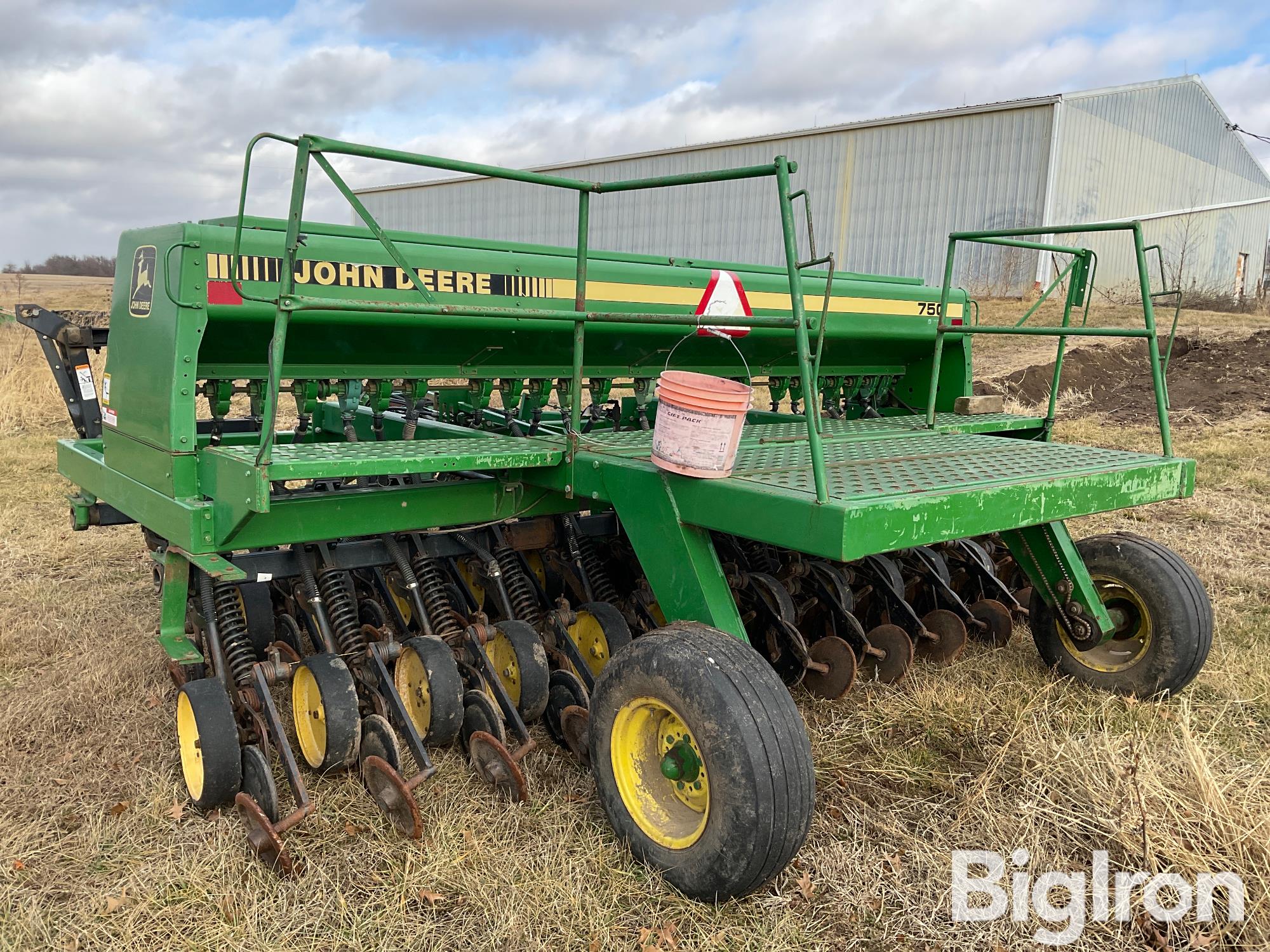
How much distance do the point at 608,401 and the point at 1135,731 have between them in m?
2.74

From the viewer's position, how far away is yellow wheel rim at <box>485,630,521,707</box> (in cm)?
324

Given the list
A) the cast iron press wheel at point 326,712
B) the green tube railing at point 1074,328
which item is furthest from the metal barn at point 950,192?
the cast iron press wheel at point 326,712

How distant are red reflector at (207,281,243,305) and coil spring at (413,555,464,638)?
3.82 ft

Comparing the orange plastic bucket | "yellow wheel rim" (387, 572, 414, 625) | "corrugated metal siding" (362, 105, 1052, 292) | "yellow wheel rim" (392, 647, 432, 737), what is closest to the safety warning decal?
"yellow wheel rim" (387, 572, 414, 625)

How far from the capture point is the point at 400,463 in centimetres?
272

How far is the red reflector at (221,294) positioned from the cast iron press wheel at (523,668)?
1.40 meters

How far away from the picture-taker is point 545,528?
3.99m

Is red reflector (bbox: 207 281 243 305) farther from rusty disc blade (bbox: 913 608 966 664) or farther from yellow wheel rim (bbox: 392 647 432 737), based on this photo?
rusty disc blade (bbox: 913 608 966 664)

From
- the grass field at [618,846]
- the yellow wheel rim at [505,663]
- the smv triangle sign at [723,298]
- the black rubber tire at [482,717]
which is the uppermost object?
the smv triangle sign at [723,298]

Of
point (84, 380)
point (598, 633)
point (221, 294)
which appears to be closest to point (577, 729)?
point (598, 633)

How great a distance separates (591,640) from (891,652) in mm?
1183

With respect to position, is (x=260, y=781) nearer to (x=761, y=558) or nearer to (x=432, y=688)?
(x=432, y=688)

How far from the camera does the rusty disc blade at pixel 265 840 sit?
2.60 m

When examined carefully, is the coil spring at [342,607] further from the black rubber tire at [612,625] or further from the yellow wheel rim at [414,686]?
the black rubber tire at [612,625]
